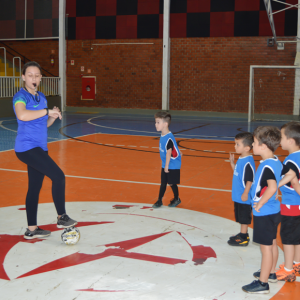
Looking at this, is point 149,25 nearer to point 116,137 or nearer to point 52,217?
point 116,137

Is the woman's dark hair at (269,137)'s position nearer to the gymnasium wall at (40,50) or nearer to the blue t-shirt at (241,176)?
the blue t-shirt at (241,176)

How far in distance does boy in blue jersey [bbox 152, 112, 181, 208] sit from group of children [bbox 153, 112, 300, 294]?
1.44 m

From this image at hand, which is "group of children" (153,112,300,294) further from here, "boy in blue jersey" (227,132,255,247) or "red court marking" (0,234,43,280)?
"red court marking" (0,234,43,280)

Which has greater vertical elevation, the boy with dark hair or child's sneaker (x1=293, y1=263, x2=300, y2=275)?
the boy with dark hair

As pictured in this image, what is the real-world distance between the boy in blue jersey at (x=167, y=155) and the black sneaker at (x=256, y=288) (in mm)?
2311

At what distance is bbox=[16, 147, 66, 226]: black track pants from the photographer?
392cm

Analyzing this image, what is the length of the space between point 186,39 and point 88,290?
19.5 metres

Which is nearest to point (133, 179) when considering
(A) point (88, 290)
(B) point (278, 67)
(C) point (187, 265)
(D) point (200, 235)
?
(D) point (200, 235)

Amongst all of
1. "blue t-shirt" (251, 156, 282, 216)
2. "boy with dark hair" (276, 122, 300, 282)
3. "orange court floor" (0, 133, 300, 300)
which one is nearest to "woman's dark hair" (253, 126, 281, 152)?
"blue t-shirt" (251, 156, 282, 216)

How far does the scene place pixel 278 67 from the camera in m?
18.7

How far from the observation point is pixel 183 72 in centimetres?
2142

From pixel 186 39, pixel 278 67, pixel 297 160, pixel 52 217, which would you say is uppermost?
pixel 186 39

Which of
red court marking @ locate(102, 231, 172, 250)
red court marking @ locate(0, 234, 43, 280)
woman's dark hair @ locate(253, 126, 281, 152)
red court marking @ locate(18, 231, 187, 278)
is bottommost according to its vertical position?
red court marking @ locate(0, 234, 43, 280)

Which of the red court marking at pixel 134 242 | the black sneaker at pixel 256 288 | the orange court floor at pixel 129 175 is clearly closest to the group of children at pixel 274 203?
the black sneaker at pixel 256 288
